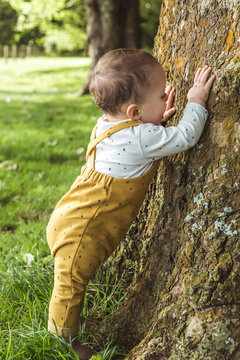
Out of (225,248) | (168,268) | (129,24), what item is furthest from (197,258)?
(129,24)

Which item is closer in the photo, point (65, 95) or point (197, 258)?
point (197, 258)

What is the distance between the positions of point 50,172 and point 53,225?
8.82 feet

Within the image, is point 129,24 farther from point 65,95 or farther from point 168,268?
point 168,268

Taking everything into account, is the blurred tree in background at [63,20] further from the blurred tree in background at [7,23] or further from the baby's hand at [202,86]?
the baby's hand at [202,86]

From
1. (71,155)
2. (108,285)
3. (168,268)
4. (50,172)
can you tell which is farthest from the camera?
(71,155)

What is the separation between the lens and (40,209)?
156 inches

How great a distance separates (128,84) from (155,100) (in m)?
0.17

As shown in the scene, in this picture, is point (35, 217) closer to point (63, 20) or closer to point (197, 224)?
point (197, 224)

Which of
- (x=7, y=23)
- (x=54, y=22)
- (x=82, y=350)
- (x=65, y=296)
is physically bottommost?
(x=7, y=23)

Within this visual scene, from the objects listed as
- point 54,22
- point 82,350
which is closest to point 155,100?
point 82,350

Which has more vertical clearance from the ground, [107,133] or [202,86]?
[202,86]

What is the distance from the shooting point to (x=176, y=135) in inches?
74.4

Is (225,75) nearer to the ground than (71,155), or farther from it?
farther from it

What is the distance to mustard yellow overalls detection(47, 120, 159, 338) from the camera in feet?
6.69
